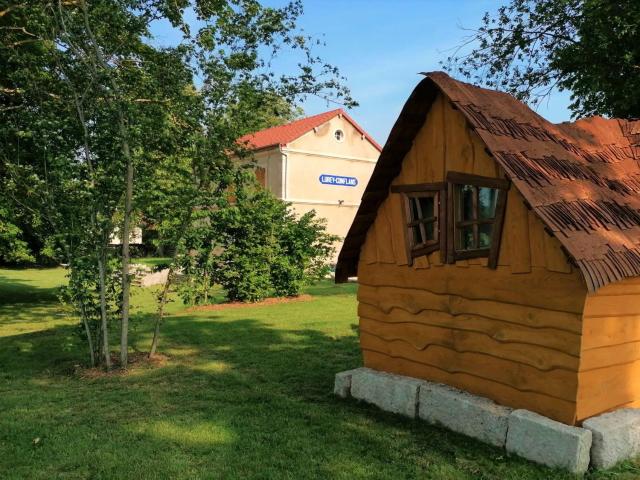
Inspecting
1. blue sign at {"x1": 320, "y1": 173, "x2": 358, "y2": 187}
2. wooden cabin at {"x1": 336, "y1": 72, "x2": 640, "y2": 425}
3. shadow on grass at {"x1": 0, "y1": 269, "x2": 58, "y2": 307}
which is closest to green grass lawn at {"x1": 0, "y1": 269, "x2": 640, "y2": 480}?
wooden cabin at {"x1": 336, "y1": 72, "x2": 640, "y2": 425}

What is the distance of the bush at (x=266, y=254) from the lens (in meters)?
16.0

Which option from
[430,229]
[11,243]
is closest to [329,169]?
[11,243]

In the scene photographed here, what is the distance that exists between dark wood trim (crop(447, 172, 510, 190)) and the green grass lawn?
8.04 ft

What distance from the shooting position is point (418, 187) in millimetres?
5766

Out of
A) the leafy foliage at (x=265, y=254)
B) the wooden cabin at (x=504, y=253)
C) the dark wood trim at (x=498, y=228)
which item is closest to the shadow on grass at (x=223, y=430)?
the wooden cabin at (x=504, y=253)

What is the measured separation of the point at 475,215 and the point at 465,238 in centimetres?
29

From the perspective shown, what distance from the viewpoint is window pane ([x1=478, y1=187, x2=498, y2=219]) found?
5.00m

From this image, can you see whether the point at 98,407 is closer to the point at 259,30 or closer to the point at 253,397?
the point at 253,397

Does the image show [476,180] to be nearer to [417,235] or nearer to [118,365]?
[417,235]

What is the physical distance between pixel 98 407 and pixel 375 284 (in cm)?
372

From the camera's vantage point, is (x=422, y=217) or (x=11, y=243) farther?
(x=11, y=243)

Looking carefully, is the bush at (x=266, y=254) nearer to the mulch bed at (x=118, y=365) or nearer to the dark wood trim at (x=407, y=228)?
the mulch bed at (x=118, y=365)

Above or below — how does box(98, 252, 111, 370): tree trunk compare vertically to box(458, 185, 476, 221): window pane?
below

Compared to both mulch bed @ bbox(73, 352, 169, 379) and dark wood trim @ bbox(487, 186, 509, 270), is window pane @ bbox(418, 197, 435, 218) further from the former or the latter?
mulch bed @ bbox(73, 352, 169, 379)
